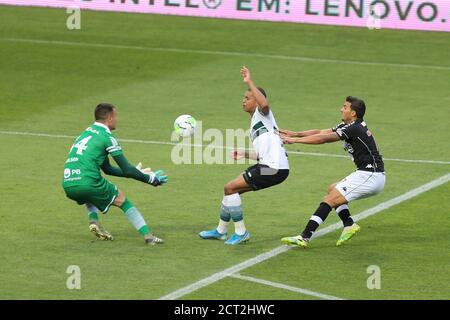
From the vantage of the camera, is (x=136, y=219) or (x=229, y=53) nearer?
(x=136, y=219)

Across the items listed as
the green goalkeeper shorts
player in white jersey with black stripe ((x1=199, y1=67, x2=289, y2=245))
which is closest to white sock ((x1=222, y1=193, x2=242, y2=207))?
player in white jersey with black stripe ((x1=199, y1=67, x2=289, y2=245))

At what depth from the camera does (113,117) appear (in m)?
14.9

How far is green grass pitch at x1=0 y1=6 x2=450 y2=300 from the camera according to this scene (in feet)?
44.9

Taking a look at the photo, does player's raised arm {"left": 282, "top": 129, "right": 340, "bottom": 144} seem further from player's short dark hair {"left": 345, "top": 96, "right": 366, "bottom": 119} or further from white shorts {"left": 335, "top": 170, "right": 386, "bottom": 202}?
white shorts {"left": 335, "top": 170, "right": 386, "bottom": 202}

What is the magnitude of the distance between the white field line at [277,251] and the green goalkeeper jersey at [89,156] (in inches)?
86.9

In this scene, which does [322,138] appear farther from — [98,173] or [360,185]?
[98,173]

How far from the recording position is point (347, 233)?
1498cm

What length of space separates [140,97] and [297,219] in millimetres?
9781

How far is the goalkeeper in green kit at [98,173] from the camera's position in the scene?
14.7 metres

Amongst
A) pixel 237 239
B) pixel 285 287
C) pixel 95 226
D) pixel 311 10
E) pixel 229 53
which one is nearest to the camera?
pixel 285 287

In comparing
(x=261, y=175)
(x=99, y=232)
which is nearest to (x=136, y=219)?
(x=99, y=232)

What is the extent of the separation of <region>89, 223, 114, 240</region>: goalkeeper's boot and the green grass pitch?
7.1 inches

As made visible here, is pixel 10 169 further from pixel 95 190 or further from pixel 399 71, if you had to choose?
pixel 399 71

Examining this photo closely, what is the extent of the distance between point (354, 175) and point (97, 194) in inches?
134
